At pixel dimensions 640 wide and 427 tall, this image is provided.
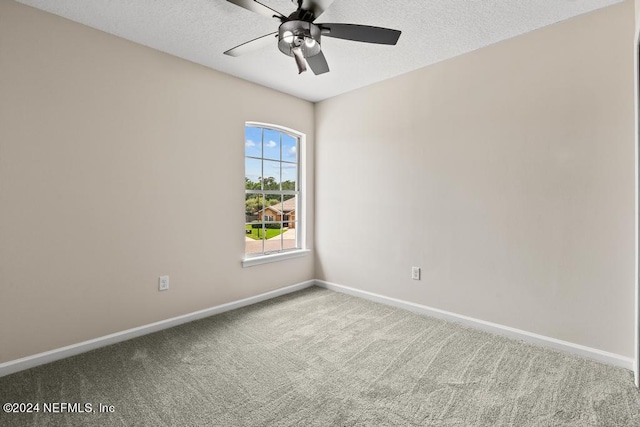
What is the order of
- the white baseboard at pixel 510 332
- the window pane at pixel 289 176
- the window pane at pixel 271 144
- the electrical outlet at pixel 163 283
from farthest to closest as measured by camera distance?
the window pane at pixel 289 176 < the window pane at pixel 271 144 < the electrical outlet at pixel 163 283 < the white baseboard at pixel 510 332

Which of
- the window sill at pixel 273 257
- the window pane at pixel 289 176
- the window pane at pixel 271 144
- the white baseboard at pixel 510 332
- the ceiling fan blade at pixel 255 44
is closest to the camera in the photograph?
the ceiling fan blade at pixel 255 44

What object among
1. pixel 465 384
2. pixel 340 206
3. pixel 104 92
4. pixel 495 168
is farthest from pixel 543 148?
pixel 104 92

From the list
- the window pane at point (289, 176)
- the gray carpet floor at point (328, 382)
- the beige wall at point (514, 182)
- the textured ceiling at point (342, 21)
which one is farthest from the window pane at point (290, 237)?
the textured ceiling at point (342, 21)

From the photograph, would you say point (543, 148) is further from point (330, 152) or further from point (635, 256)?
point (330, 152)

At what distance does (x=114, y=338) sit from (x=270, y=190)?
2.14m

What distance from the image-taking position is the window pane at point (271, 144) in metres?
3.84

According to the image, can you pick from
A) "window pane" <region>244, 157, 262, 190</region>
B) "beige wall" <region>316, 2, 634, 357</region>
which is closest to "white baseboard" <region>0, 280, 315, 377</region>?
"window pane" <region>244, 157, 262, 190</region>

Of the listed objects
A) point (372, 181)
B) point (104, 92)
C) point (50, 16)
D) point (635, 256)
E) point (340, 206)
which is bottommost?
point (635, 256)

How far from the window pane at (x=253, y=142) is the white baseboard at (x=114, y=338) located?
168cm

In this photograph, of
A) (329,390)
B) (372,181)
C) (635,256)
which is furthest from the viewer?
(372,181)

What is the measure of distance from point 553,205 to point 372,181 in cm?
173

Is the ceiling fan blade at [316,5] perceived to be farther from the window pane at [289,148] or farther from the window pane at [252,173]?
the window pane at [289,148]

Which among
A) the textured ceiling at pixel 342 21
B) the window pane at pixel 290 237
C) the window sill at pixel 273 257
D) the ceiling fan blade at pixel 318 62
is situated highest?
the textured ceiling at pixel 342 21

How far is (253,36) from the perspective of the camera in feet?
8.46
